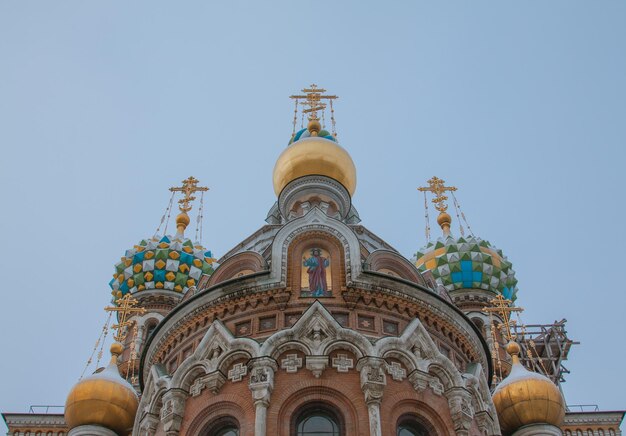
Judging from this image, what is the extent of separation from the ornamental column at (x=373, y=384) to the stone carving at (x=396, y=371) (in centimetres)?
11

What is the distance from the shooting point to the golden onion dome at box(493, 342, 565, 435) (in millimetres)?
12023

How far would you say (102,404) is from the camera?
12188 mm

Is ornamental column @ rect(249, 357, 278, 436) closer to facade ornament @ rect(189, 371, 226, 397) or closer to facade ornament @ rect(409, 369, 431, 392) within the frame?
facade ornament @ rect(189, 371, 226, 397)

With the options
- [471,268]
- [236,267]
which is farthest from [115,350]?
[471,268]

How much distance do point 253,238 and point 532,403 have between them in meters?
7.49

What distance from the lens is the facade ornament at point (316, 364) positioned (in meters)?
10.3

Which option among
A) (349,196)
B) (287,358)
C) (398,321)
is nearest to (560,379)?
(349,196)

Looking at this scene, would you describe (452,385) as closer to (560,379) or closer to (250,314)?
(250,314)

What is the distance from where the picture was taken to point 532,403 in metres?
12.1

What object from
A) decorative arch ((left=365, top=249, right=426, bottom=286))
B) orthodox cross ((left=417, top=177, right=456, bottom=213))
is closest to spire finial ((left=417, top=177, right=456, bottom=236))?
orthodox cross ((left=417, top=177, right=456, bottom=213))

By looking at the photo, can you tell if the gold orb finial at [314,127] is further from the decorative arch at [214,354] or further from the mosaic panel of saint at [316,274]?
the decorative arch at [214,354]

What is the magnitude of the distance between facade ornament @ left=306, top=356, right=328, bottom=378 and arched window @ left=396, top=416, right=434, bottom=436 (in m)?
1.17

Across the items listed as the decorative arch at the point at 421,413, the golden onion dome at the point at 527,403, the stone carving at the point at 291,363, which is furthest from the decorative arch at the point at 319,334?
the golden onion dome at the point at 527,403

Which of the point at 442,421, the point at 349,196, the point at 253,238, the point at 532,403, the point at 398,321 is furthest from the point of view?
the point at 253,238
